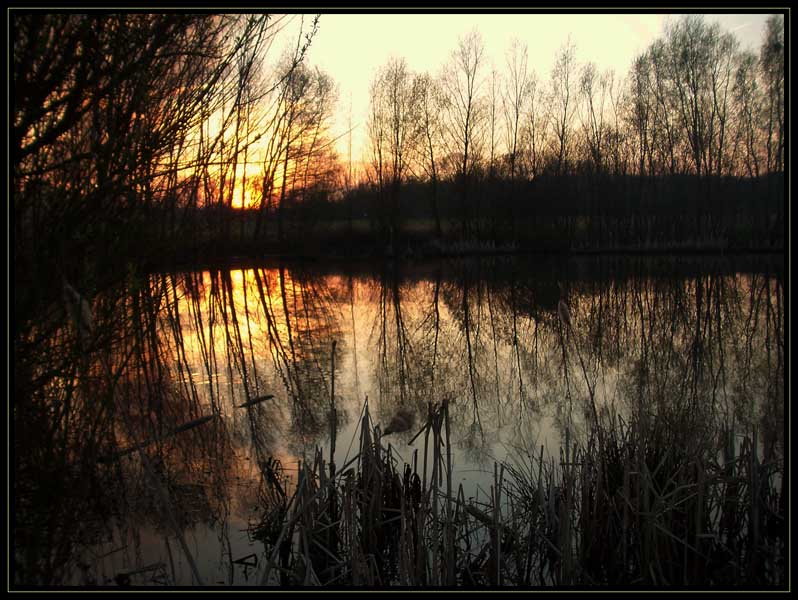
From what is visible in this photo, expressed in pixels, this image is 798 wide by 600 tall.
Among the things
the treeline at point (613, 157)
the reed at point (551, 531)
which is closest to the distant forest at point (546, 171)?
the treeline at point (613, 157)

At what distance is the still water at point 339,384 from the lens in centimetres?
335

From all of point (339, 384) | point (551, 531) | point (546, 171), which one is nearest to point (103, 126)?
point (551, 531)

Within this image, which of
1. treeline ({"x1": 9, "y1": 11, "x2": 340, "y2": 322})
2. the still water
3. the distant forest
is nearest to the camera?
treeline ({"x1": 9, "y1": 11, "x2": 340, "y2": 322})

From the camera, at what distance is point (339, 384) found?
6.93 m

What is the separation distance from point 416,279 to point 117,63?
53.0 ft

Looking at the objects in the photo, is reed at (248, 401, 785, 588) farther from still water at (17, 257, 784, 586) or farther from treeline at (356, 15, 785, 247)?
treeline at (356, 15, 785, 247)

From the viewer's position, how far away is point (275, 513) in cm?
344

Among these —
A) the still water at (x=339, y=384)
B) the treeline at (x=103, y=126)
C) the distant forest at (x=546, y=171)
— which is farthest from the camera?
the distant forest at (x=546, y=171)

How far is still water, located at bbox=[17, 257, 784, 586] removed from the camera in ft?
11.0

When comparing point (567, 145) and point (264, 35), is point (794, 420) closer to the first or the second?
point (264, 35)

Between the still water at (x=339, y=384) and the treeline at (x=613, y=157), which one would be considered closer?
the still water at (x=339, y=384)

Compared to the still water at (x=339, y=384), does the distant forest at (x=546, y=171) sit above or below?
above

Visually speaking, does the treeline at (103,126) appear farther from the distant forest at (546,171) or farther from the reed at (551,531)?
the distant forest at (546,171)

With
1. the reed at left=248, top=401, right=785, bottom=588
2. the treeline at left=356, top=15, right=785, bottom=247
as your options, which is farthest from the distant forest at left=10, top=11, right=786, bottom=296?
the reed at left=248, top=401, right=785, bottom=588
